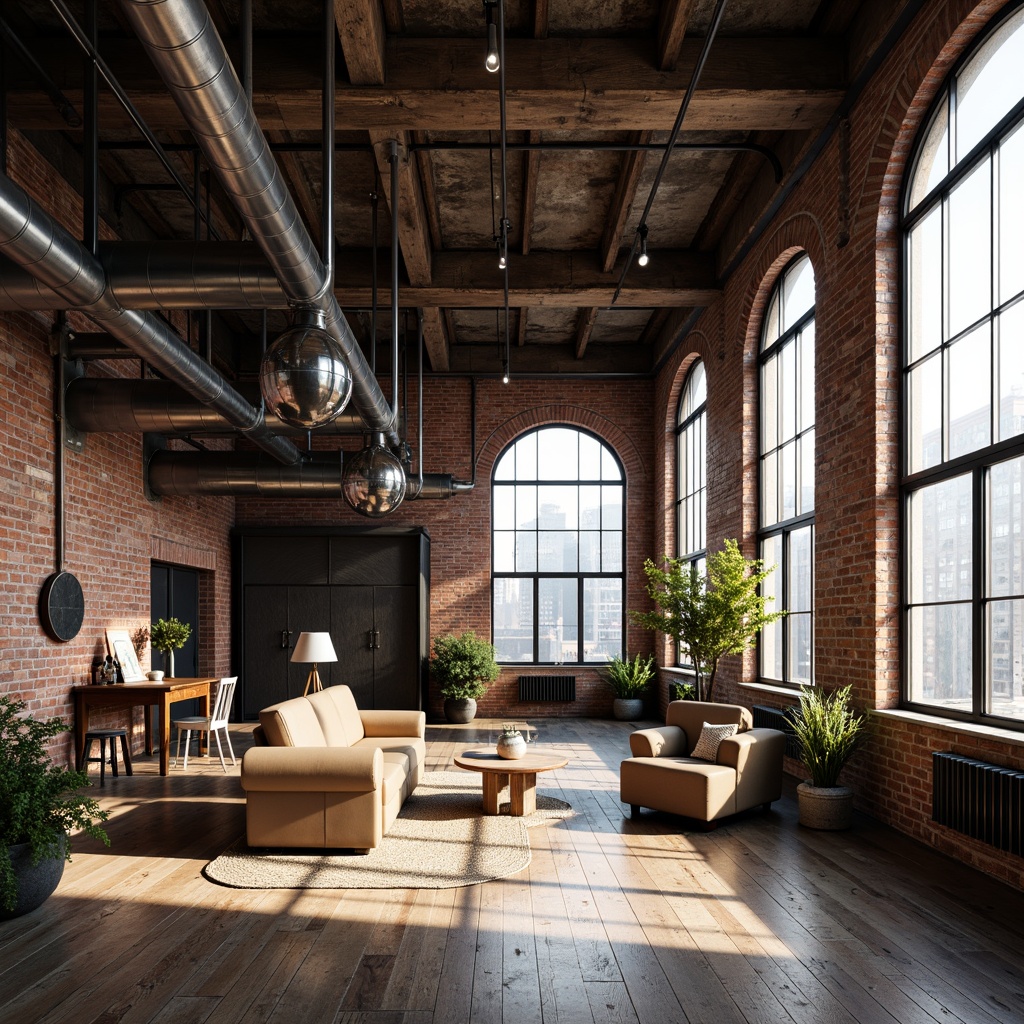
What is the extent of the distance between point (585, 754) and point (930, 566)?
453 centimetres

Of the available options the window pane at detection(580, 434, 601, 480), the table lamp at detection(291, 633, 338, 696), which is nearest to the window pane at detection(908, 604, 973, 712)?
the table lamp at detection(291, 633, 338, 696)

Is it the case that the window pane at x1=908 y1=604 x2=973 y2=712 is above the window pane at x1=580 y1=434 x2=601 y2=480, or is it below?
below

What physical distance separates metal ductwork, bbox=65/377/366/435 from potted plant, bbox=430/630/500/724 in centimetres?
516

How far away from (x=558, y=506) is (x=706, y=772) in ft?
25.5

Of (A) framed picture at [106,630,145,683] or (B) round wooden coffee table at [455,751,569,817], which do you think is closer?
(B) round wooden coffee table at [455,751,569,817]

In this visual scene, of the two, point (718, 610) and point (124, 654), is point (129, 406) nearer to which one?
point (124, 654)

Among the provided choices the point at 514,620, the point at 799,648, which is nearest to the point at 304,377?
the point at 799,648

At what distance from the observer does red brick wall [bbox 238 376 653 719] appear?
1304 cm

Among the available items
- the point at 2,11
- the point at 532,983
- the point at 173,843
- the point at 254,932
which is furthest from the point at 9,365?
the point at 532,983

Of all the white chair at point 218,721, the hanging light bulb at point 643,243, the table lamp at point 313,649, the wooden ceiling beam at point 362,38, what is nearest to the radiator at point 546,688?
the table lamp at point 313,649

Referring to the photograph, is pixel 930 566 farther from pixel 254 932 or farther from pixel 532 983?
pixel 254 932

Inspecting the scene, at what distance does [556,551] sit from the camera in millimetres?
13523

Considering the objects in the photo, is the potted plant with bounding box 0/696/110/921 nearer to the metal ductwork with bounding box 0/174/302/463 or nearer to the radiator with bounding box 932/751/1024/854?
the metal ductwork with bounding box 0/174/302/463

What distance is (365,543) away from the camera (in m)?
12.2
